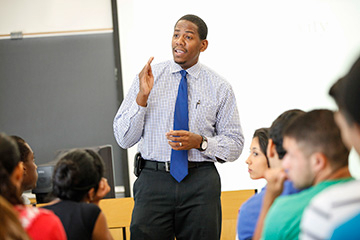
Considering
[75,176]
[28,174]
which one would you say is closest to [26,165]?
[28,174]

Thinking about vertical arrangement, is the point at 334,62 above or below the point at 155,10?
below

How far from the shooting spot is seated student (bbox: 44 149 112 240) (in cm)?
184

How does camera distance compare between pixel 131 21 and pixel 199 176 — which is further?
pixel 131 21

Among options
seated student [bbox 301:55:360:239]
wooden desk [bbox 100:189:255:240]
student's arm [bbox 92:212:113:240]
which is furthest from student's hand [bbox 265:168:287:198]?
wooden desk [bbox 100:189:255:240]

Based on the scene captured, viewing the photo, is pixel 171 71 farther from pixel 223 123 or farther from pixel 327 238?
pixel 327 238

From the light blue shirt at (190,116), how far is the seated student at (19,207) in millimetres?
1007

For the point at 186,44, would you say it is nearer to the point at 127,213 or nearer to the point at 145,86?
the point at 145,86

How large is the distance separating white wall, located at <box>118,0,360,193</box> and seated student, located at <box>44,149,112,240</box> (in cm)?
222

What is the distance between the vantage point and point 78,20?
14.6 ft

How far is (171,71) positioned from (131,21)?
1.78 m

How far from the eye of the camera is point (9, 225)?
3.94 ft

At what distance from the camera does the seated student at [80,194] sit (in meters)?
1.84

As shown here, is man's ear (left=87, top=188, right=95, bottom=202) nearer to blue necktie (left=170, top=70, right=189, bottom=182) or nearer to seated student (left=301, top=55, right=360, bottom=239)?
blue necktie (left=170, top=70, right=189, bottom=182)

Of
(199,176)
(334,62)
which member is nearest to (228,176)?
(334,62)
